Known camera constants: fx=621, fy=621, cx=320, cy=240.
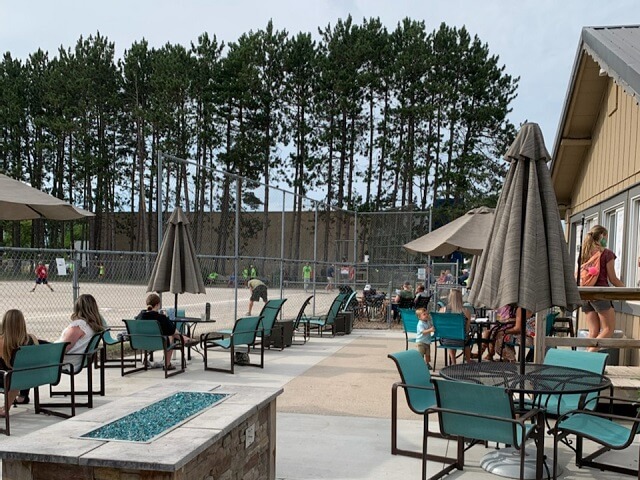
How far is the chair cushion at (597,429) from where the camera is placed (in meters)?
4.55

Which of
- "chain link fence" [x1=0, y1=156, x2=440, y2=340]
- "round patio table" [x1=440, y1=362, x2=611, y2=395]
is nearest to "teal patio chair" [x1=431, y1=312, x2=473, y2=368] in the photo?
"round patio table" [x1=440, y1=362, x2=611, y2=395]

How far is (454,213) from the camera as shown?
37750 mm

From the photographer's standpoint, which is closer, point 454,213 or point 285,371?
point 285,371

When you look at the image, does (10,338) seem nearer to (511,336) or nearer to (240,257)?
(511,336)

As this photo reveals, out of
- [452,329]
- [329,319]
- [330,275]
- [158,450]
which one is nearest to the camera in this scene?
[158,450]

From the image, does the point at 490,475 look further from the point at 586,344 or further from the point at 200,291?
the point at 200,291

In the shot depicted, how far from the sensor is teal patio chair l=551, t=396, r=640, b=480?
14.8ft

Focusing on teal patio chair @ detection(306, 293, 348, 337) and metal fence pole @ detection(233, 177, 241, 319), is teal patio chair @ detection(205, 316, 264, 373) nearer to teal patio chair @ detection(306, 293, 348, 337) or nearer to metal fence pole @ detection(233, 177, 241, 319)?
metal fence pole @ detection(233, 177, 241, 319)

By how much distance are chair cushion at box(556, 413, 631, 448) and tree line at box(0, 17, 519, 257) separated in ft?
107

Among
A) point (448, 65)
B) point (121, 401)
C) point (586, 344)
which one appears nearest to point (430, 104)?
point (448, 65)

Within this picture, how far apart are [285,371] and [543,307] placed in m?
5.60

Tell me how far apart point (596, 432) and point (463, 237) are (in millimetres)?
5523

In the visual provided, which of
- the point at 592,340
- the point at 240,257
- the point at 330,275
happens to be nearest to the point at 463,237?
the point at 592,340

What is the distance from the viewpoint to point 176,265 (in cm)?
994
